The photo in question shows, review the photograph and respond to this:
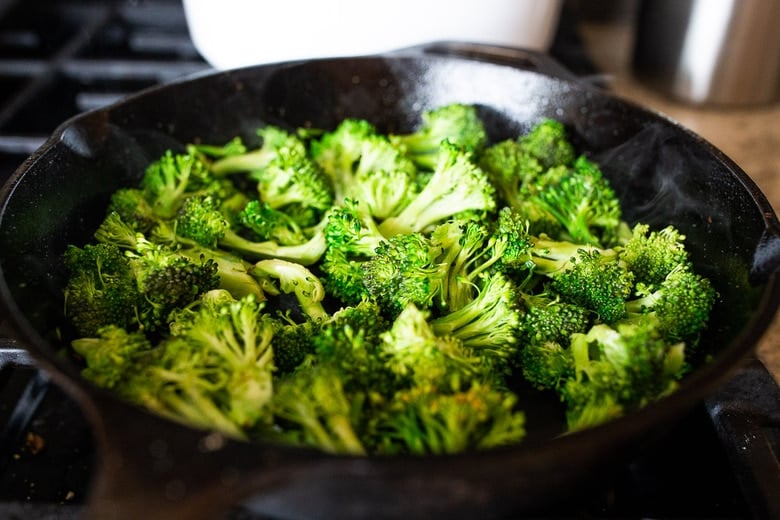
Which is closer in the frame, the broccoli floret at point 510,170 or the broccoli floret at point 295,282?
the broccoli floret at point 295,282

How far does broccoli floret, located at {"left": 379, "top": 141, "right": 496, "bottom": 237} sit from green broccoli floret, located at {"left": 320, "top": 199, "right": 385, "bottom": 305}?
0.07 metres

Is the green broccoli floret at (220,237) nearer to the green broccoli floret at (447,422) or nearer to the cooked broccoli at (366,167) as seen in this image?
the cooked broccoli at (366,167)

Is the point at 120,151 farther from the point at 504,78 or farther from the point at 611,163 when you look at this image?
the point at 611,163

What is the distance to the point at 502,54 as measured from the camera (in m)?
1.46

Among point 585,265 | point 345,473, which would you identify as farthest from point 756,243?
point 345,473

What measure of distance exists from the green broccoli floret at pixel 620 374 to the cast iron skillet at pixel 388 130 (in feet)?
0.18

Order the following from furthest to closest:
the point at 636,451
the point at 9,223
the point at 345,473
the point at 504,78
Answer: the point at 504,78
the point at 9,223
the point at 636,451
the point at 345,473

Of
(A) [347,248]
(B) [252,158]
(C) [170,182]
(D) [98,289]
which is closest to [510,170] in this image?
(A) [347,248]

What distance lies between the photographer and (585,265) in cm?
106

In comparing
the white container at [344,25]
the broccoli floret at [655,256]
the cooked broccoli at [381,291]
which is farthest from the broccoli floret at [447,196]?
the white container at [344,25]

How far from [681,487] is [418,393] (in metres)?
0.50

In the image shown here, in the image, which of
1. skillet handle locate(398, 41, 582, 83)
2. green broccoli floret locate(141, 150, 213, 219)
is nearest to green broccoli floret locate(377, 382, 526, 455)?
green broccoli floret locate(141, 150, 213, 219)

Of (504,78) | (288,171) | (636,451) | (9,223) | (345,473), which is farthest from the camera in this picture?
(504,78)

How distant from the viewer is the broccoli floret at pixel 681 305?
1005mm
